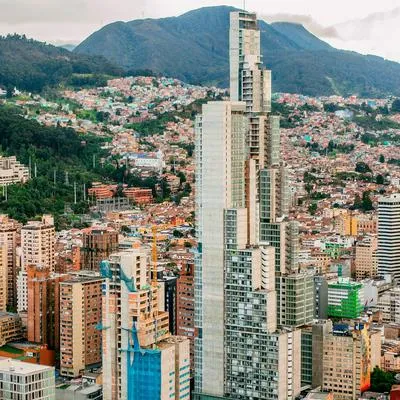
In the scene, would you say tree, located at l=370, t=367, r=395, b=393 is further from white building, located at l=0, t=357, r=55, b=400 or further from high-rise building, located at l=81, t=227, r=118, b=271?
high-rise building, located at l=81, t=227, r=118, b=271

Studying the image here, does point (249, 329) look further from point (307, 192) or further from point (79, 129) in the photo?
point (79, 129)

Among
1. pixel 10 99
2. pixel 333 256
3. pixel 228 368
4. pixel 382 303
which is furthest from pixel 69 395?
pixel 10 99

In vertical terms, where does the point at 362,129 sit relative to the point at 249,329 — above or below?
above

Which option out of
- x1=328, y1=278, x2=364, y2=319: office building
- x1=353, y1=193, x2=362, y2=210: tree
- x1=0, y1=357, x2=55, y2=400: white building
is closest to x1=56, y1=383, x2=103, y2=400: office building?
x1=0, y1=357, x2=55, y2=400: white building

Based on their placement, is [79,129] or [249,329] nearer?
[249,329]

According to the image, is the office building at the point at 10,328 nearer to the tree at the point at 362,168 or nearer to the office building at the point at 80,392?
the office building at the point at 80,392

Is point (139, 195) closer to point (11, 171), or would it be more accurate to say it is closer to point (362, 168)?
point (11, 171)

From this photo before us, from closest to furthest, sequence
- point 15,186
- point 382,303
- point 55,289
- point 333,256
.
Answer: point 55,289, point 382,303, point 333,256, point 15,186

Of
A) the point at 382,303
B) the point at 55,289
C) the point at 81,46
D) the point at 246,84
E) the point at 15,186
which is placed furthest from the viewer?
the point at 81,46
